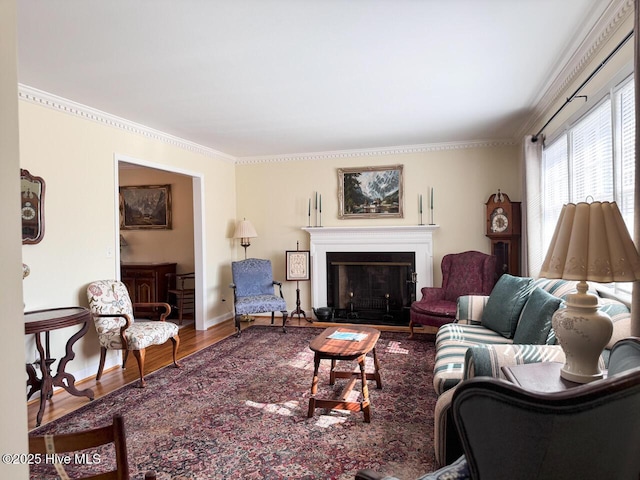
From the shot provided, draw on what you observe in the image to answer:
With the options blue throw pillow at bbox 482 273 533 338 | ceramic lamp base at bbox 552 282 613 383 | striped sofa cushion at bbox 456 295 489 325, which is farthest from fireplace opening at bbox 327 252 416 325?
ceramic lamp base at bbox 552 282 613 383

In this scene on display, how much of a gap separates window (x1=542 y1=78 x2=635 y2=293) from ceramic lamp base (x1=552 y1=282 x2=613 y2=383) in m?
0.57

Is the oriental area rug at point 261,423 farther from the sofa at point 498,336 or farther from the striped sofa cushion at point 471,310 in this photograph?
the striped sofa cushion at point 471,310

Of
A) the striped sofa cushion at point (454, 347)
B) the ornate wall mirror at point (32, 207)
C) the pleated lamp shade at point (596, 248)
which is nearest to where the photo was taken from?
the pleated lamp shade at point (596, 248)

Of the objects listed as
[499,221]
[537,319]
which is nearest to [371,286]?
[499,221]

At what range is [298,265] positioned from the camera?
19.4 feet

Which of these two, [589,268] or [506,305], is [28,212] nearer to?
[589,268]

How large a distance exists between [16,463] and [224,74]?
9.01 feet

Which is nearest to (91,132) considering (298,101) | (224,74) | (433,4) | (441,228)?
(224,74)

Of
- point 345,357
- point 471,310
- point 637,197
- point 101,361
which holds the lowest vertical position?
point 101,361

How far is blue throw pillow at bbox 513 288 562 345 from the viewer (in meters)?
2.38

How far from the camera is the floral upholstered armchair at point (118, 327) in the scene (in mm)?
3367

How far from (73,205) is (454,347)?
3592 mm

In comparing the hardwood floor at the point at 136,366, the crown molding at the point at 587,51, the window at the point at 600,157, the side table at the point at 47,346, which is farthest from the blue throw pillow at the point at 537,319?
the side table at the point at 47,346

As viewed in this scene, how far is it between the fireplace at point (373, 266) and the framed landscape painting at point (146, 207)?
2579mm
